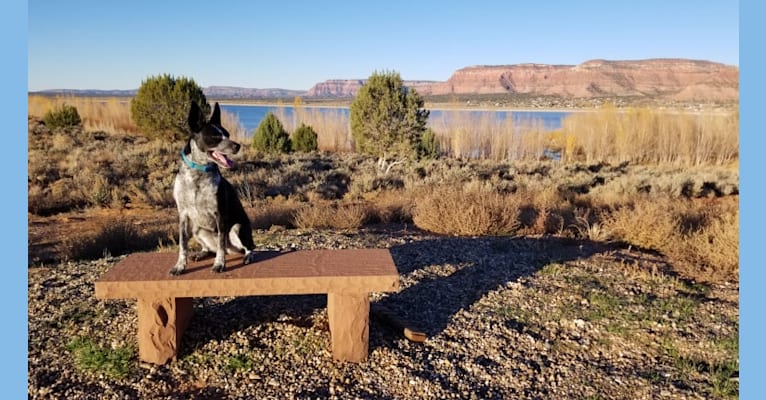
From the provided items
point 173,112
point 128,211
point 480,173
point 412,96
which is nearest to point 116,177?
point 128,211

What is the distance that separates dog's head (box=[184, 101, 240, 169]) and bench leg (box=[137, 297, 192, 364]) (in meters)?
1.15

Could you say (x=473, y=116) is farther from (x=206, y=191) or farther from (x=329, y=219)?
(x=206, y=191)

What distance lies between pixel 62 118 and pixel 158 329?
26.9 m

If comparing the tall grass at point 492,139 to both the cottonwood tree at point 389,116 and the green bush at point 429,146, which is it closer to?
the green bush at point 429,146

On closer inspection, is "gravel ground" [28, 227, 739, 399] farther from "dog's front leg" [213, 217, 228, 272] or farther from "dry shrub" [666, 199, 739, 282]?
"dog's front leg" [213, 217, 228, 272]

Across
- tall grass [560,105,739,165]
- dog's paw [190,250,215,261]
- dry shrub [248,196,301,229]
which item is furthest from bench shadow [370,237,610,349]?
tall grass [560,105,739,165]

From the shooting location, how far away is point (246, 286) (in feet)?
12.6

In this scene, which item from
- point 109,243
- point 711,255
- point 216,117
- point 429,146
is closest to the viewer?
point 216,117

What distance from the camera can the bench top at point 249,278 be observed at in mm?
3785

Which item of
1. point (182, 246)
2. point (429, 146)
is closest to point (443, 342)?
point (182, 246)

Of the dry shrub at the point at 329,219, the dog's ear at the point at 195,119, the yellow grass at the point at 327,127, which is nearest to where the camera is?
the dog's ear at the point at 195,119

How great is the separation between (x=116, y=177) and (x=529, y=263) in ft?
42.1

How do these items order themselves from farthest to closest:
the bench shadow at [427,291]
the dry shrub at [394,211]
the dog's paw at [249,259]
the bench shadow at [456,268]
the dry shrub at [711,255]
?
the dry shrub at [394,211] < the dry shrub at [711,255] < the bench shadow at [456,268] < the bench shadow at [427,291] < the dog's paw at [249,259]

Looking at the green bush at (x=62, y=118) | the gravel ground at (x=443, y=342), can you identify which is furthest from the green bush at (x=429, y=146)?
the green bush at (x=62, y=118)
